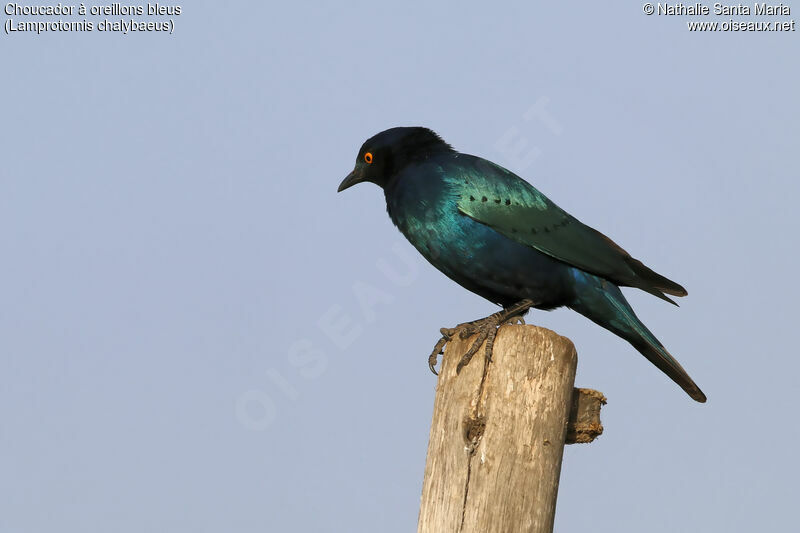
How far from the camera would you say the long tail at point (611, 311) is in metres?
6.59

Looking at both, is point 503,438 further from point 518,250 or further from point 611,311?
point 611,311

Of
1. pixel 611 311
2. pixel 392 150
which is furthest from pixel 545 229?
pixel 392 150

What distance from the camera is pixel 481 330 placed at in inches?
197

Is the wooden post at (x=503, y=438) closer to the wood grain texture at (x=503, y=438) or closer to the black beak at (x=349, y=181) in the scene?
the wood grain texture at (x=503, y=438)

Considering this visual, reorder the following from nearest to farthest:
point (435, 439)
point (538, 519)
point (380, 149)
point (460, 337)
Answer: point (538, 519) → point (435, 439) → point (460, 337) → point (380, 149)

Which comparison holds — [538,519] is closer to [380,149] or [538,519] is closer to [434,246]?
[434,246]

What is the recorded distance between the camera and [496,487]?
4242 millimetres

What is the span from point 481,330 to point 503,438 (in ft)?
2.72

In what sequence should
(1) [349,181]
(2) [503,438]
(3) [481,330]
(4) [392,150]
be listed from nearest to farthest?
1. (2) [503,438]
2. (3) [481,330]
3. (4) [392,150]
4. (1) [349,181]

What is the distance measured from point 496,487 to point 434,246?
2648mm

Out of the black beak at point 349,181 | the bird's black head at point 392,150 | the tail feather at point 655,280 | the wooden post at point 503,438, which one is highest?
the bird's black head at point 392,150

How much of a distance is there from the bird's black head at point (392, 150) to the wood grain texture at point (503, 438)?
320cm

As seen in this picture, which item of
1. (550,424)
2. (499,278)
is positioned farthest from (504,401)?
(499,278)

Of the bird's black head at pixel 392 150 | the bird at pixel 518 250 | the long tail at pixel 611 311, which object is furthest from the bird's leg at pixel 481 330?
the bird's black head at pixel 392 150
